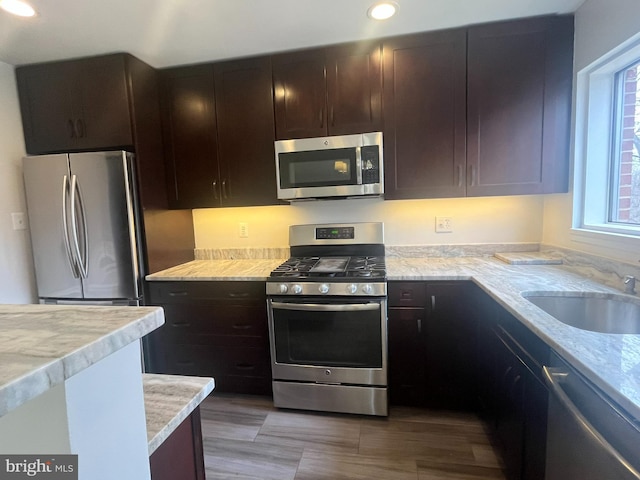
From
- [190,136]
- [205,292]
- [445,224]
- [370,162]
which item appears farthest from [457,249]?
[190,136]

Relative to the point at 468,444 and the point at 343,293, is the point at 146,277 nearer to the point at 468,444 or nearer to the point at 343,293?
the point at 343,293

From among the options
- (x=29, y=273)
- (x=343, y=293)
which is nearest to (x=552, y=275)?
(x=343, y=293)

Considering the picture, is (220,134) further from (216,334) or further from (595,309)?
(595,309)

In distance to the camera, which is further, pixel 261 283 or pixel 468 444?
pixel 261 283

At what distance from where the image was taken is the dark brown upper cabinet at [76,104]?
217 cm

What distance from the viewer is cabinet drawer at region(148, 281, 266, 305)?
2.17 m

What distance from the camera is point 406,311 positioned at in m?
2.02

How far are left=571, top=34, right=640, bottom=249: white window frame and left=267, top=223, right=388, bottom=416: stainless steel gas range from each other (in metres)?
1.23

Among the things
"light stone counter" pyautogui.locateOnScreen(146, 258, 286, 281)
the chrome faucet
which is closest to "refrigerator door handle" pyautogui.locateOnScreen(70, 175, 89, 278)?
"light stone counter" pyautogui.locateOnScreen(146, 258, 286, 281)

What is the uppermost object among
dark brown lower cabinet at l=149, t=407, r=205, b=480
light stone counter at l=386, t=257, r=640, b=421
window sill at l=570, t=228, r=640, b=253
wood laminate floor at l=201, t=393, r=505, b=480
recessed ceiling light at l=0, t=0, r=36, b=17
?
recessed ceiling light at l=0, t=0, r=36, b=17

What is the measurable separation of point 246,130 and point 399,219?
1311 millimetres

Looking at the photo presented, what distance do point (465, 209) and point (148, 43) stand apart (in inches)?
94.3

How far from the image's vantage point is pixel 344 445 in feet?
6.05

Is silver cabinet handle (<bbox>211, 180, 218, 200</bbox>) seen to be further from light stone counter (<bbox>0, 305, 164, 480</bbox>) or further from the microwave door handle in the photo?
light stone counter (<bbox>0, 305, 164, 480</bbox>)
